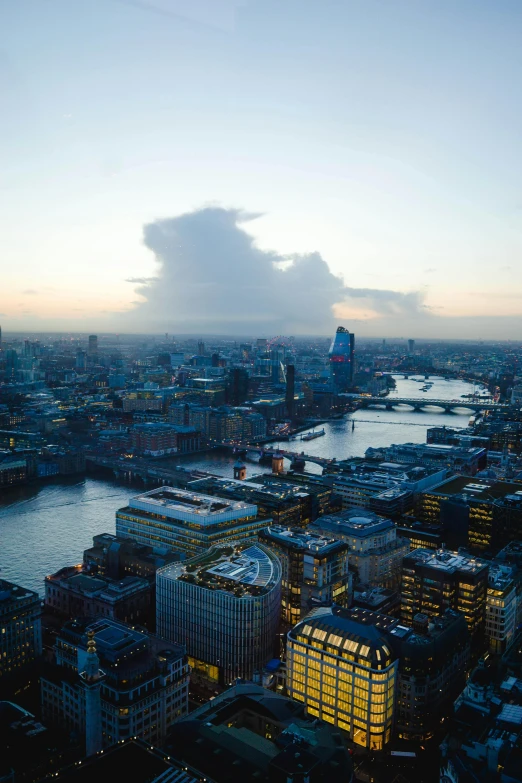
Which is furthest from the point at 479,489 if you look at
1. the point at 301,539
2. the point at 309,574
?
the point at 309,574

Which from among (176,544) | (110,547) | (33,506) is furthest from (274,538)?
(33,506)

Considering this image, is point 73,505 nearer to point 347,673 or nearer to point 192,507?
point 192,507

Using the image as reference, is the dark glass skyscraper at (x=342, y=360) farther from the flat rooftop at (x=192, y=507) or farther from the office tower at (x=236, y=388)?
the flat rooftop at (x=192, y=507)

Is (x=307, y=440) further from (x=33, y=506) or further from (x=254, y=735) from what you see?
(x=254, y=735)

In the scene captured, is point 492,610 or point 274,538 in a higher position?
point 274,538

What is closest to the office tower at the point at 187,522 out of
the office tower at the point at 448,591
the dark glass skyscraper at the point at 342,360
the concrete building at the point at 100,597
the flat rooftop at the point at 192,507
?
the flat rooftop at the point at 192,507

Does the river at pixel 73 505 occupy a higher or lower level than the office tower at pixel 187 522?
lower
